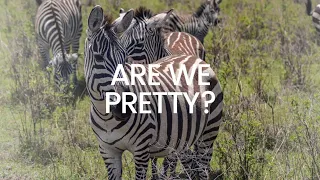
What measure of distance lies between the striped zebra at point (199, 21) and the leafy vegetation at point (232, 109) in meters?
0.60

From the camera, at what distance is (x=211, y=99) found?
4.35 meters

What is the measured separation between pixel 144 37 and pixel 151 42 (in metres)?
0.14

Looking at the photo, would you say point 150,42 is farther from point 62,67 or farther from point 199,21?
point 199,21

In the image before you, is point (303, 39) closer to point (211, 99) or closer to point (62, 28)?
point (62, 28)

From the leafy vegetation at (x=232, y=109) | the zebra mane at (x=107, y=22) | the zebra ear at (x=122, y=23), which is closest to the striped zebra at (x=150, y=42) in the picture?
the leafy vegetation at (x=232, y=109)

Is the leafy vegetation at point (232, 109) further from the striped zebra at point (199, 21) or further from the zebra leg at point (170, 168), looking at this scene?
the striped zebra at point (199, 21)

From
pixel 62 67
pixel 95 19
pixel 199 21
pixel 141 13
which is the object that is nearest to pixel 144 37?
pixel 141 13

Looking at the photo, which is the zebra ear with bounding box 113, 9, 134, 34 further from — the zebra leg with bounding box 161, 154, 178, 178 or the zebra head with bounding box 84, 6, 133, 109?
the zebra leg with bounding box 161, 154, 178, 178

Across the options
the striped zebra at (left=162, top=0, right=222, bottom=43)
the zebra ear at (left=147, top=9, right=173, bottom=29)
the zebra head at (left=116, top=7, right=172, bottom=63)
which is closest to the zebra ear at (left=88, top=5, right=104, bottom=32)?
the zebra head at (left=116, top=7, right=172, bottom=63)

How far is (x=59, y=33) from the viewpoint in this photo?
7.99m

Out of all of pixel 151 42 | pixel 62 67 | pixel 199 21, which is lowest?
pixel 62 67

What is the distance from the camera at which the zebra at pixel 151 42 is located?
16.4 feet

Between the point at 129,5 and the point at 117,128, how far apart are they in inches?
338

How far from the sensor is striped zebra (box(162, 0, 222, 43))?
29.0 ft
